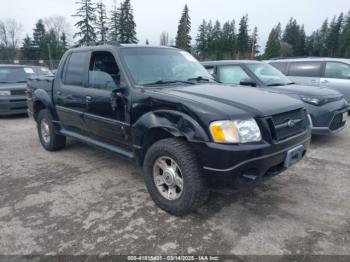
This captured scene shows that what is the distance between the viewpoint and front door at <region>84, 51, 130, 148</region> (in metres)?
3.43

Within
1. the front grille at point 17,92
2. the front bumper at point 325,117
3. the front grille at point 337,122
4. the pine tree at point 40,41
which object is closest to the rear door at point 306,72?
the front grille at point 337,122

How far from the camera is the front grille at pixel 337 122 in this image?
5427mm

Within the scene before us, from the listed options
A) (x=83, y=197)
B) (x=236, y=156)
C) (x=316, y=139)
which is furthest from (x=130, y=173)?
(x=316, y=139)

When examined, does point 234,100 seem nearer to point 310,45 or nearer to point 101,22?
point 101,22

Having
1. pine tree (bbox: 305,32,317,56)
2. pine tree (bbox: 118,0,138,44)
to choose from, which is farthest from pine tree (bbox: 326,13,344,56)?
pine tree (bbox: 118,0,138,44)

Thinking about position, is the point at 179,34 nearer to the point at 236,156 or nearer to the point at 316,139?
the point at 316,139

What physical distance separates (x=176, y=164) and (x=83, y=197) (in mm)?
1409

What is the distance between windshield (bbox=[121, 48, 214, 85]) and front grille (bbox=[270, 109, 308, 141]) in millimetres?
1348

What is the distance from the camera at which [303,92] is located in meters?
5.45

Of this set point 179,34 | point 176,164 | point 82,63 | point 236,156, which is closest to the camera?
point 236,156

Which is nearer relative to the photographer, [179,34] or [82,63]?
[82,63]

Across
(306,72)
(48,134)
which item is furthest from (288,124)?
(306,72)

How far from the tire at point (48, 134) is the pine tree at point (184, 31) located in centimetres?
4905

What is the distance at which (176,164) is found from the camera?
2.81 m
